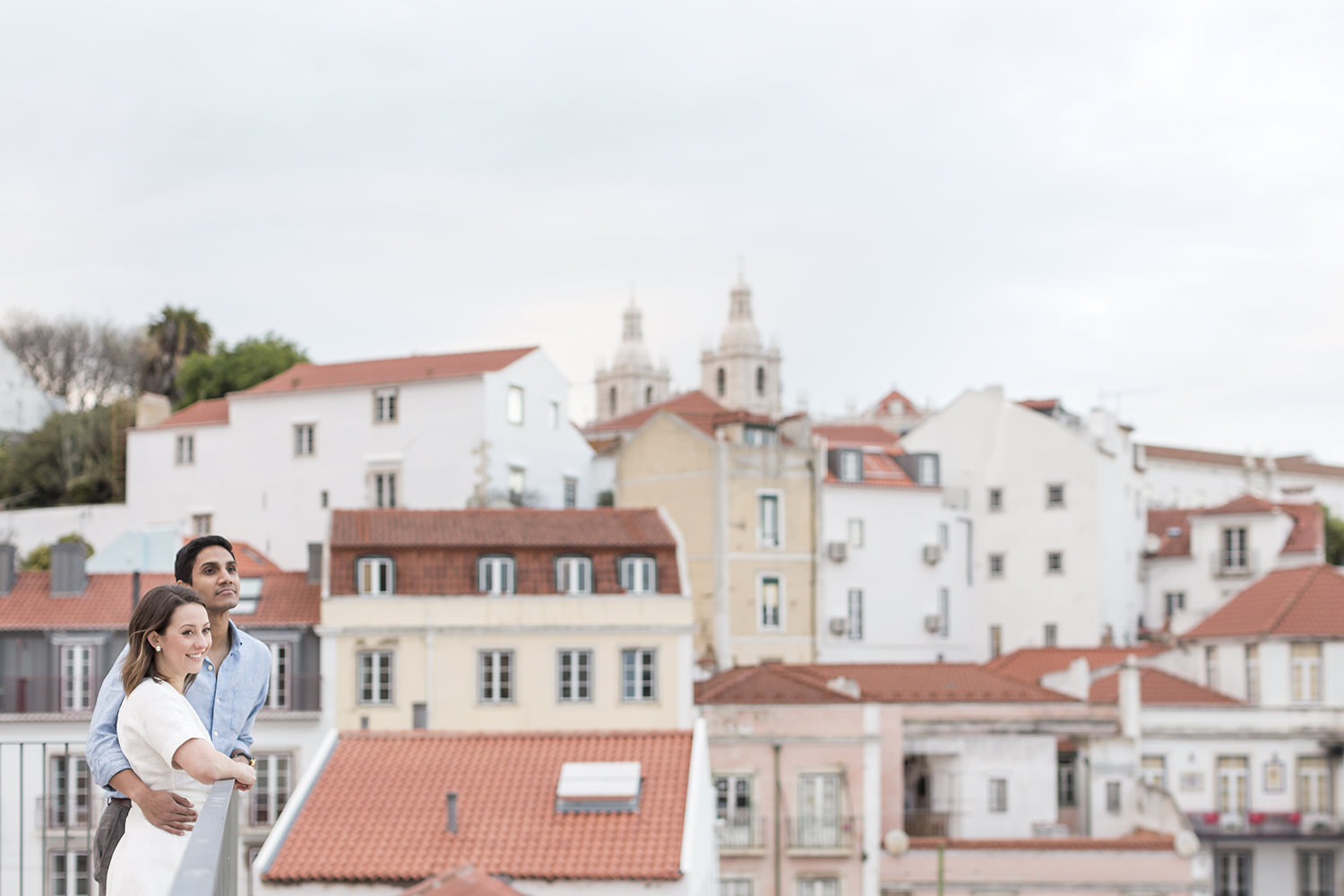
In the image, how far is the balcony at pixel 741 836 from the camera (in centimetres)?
3791

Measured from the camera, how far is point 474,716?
38.0 metres

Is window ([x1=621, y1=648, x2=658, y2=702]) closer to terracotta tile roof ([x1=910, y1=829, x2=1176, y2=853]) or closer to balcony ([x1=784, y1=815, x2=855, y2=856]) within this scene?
balcony ([x1=784, y1=815, x2=855, y2=856])

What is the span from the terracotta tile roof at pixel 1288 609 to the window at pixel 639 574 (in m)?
18.1

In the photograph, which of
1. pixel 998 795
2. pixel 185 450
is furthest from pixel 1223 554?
pixel 185 450

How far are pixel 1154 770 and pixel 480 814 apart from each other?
23.9 metres

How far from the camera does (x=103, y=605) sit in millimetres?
38844

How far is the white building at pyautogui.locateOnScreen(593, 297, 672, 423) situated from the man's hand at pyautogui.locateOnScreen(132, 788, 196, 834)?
145330mm

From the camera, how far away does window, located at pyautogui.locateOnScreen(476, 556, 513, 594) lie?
128 feet

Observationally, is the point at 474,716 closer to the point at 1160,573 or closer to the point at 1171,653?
the point at 1171,653

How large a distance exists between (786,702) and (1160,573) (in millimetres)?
30446

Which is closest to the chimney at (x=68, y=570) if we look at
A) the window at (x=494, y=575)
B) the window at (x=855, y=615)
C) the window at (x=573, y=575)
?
the window at (x=494, y=575)

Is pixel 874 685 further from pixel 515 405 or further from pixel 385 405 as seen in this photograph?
pixel 385 405

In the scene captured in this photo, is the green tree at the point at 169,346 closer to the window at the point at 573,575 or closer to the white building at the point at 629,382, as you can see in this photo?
the window at the point at 573,575

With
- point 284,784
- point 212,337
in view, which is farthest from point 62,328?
point 284,784
